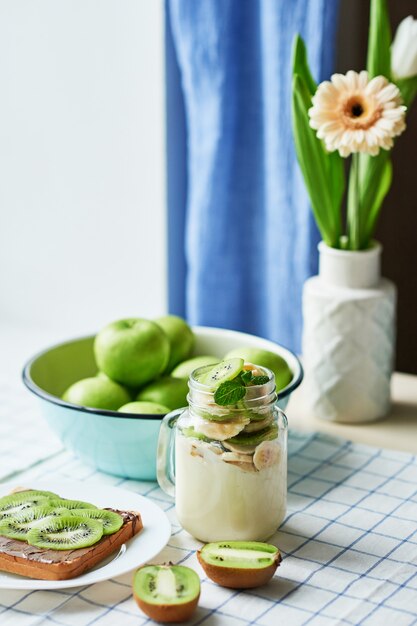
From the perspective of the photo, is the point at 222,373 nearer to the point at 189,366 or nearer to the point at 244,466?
the point at 244,466

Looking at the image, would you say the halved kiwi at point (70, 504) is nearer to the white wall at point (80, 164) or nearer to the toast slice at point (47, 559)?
the toast slice at point (47, 559)

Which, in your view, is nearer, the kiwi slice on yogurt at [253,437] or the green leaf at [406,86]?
the kiwi slice on yogurt at [253,437]

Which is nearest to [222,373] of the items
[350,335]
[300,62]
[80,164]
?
[350,335]

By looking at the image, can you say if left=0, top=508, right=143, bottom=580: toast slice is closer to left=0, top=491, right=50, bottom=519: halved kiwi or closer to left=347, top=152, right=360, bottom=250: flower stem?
left=0, top=491, right=50, bottom=519: halved kiwi

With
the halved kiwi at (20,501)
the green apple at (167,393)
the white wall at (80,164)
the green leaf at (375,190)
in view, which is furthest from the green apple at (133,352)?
the white wall at (80,164)

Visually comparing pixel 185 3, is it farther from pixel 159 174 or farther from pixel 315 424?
pixel 315 424

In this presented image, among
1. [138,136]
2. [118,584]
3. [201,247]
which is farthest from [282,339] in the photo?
[118,584]
